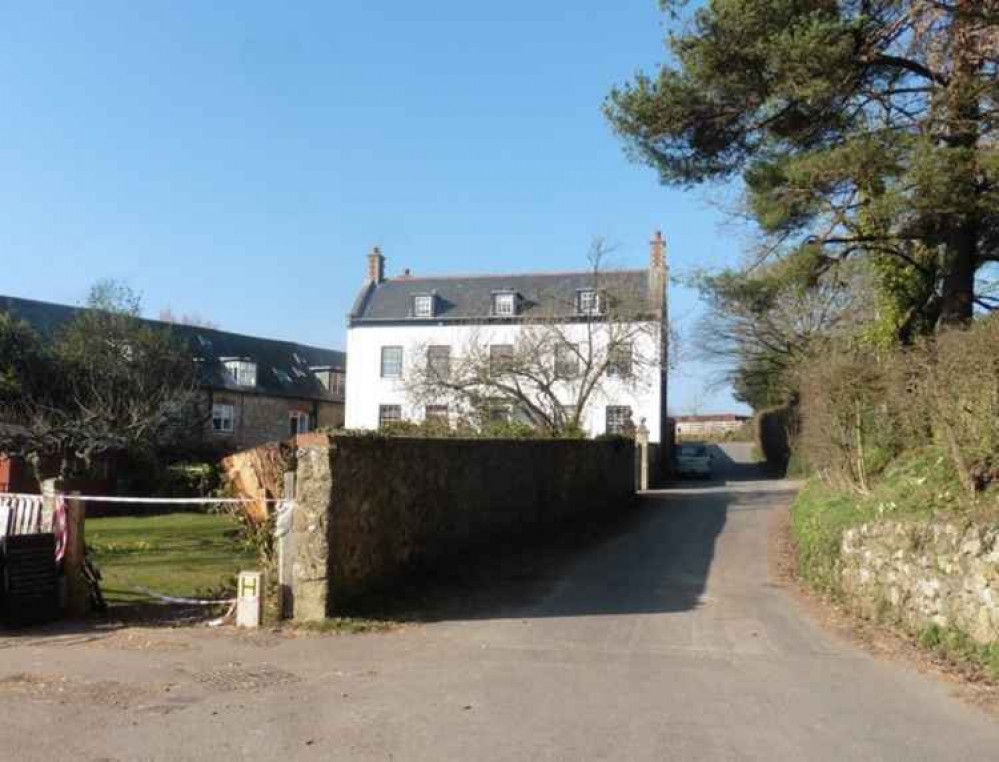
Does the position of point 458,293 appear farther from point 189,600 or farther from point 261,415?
point 189,600

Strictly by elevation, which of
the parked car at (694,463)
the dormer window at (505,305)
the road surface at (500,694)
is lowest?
the road surface at (500,694)

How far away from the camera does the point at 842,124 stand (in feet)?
47.5

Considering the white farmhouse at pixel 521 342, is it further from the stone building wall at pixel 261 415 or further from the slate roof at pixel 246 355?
the slate roof at pixel 246 355

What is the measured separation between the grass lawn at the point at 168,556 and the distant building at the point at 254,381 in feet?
85.1

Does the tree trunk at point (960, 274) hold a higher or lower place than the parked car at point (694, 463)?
higher

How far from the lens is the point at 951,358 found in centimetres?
972

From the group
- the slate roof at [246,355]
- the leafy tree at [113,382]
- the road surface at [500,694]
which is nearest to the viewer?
the road surface at [500,694]

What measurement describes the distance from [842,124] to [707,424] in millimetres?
77025

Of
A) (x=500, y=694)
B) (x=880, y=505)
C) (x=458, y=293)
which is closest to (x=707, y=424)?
(x=458, y=293)

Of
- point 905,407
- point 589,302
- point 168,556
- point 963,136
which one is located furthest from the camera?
point 589,302

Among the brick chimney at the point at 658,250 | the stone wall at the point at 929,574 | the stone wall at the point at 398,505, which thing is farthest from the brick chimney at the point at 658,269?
the stone wall at the point at 929,574

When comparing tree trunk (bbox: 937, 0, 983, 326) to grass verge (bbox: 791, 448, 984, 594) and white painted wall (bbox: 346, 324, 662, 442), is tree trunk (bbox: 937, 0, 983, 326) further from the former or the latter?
white painted wall (bbox: 346, 324, 662, 442)

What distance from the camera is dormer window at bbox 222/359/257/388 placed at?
5125 centimetres

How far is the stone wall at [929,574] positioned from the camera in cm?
798
